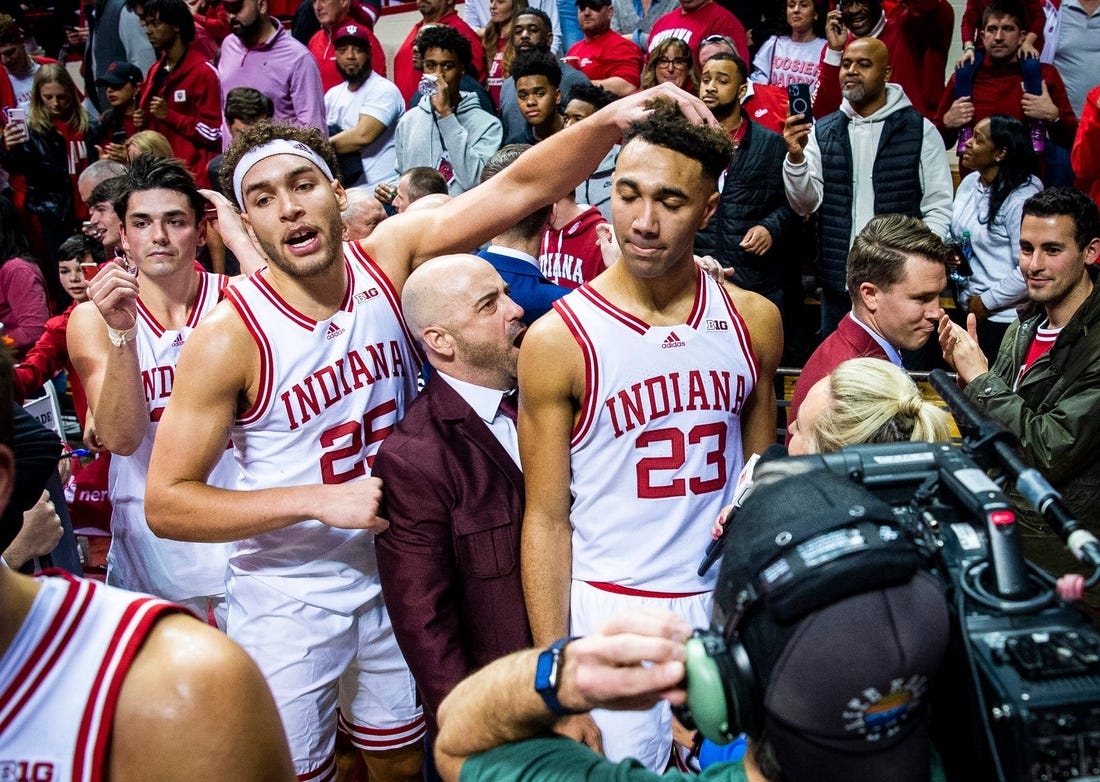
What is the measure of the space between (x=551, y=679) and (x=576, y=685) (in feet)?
0.17

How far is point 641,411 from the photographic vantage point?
3104mm

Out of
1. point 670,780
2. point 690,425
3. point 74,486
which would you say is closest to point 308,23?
point 74,486

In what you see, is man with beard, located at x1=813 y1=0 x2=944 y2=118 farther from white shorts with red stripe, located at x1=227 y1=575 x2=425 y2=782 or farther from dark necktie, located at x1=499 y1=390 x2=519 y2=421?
white shorts with red stripe, located at x1=227 y1=575 x2=425 y2=782

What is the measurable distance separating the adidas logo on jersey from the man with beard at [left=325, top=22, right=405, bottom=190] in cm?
582

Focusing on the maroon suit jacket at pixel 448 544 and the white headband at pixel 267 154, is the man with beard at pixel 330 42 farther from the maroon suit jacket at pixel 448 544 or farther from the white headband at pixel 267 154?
the maroon suit jacket at pixel 448 544

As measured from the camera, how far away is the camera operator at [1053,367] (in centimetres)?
378

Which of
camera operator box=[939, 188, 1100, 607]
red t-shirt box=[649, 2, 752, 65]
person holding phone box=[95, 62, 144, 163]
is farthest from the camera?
person holding phone box=[95, 62, 144, 163]

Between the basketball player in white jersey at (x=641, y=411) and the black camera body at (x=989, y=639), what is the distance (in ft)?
4.96

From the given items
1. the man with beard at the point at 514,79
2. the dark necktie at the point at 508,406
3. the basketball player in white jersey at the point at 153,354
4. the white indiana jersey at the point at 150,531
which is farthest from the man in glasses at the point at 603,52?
the dark necktie at the point at 508,406

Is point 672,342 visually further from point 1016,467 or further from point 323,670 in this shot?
point 1016,467

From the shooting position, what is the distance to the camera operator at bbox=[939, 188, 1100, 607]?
378 cm

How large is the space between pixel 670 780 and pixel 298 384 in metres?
2.00

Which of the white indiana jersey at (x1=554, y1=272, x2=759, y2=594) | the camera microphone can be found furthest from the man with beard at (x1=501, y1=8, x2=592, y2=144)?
the camera microphone

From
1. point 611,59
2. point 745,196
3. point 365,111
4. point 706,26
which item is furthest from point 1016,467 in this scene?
point 365,111
